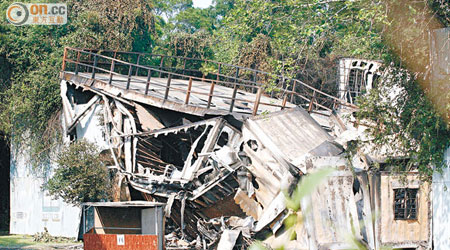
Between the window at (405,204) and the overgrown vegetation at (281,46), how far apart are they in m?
4.49

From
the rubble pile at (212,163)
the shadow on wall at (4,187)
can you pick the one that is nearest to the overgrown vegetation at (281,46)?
the rubble pile at (212,163)

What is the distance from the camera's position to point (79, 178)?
17.8 metres

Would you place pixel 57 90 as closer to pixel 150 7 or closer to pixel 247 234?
pixel 150 7

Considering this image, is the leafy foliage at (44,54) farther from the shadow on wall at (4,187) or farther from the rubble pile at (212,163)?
the rubble pile at (212,163)

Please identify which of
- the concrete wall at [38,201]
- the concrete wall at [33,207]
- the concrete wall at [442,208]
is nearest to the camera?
the concrete wall at [442,208]

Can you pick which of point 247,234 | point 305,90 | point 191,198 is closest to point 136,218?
point 191,198

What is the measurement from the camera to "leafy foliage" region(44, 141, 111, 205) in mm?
17781

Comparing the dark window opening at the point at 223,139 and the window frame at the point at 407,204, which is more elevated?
the dark window opening at the point at 223,139

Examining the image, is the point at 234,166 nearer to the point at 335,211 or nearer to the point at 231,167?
the point at 231,167

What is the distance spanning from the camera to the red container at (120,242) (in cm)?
1448

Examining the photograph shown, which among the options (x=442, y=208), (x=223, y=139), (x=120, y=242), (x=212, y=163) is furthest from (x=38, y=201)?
(x=442, y=208)

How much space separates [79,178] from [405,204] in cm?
990

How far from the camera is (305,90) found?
2808 centimetres

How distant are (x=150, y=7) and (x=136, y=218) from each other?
14.6 m
